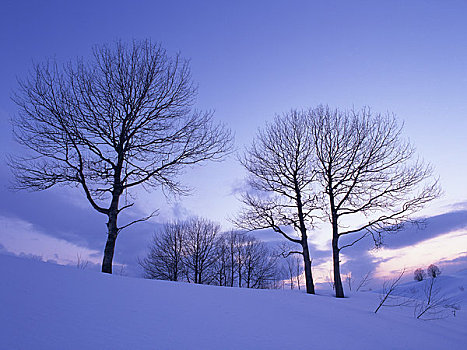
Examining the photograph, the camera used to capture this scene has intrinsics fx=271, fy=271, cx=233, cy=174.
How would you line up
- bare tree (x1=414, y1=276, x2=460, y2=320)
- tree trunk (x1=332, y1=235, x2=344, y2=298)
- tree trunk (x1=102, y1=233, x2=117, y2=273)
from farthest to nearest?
tree trunk (x1=332, y1=235, x2=344, y2=298), tree trunk (x1=102, y1=233, x2=117, y2=273), bare tree (x1=414, y1=276, x2=460, y2=320)

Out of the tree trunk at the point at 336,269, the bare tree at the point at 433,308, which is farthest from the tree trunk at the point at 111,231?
the tree trunk at the point at 336,269

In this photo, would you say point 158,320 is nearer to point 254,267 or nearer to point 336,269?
point 336,269

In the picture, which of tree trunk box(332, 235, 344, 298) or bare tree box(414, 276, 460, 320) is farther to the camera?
tree trunk box(332, 235, 344, 298)

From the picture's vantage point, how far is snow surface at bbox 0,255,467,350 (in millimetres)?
2148

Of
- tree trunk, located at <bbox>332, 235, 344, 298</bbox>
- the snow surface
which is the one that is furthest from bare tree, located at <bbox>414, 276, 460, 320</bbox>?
tree trunk, located at <bbox>332, 235, 344, 298</bbox>

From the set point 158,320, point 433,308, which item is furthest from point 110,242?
point 433,308

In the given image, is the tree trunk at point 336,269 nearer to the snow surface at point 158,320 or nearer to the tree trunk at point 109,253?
the snow surface at point 158,320

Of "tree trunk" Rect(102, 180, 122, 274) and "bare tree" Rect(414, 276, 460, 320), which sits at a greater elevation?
"tree trunk" Rect(102, 180, 122, 274)

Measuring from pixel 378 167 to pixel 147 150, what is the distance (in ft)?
31.8

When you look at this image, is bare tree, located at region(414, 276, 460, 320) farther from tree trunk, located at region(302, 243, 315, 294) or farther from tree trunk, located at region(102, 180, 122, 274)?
tree trunk, located at region(102, 180, 122, 274)

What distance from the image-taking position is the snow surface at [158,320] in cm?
215

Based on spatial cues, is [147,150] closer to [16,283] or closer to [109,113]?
[109,113]

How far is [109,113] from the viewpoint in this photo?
31.0 feet

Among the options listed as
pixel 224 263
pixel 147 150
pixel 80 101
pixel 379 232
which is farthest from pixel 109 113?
pixel 224 263
